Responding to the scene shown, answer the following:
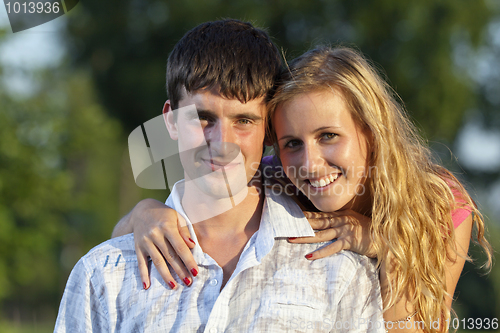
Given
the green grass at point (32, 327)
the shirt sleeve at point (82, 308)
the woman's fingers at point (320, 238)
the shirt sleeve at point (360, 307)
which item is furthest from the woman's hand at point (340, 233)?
the green grass at point (32, 327)

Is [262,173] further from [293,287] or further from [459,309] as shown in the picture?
[459,309]

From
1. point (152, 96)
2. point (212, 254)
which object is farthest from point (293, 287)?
point (152, 96)

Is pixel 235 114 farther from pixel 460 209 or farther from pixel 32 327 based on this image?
pixel 32 327

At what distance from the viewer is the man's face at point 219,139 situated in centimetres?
217

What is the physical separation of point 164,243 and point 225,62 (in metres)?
0.90

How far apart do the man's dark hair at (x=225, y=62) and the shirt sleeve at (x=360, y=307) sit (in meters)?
0.99

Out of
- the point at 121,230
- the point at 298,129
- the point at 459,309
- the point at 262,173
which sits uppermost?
the point at 298,129

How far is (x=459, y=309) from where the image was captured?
12758 mm

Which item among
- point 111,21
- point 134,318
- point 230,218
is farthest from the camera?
point 111,21

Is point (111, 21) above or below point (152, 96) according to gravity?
above

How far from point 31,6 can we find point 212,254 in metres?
4.61

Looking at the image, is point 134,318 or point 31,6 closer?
point 134,318

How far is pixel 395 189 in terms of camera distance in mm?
2291

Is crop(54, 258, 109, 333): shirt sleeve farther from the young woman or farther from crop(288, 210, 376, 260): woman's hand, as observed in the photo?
crop(288, 210, 376, 260): woman's hand
